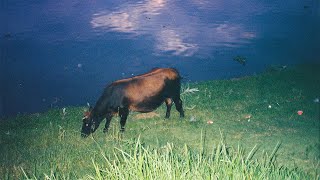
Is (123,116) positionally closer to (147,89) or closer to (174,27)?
(147,89)

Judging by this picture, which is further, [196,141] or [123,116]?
[123,116]

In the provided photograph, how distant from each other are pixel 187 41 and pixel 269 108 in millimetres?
9692

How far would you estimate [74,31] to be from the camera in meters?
17.4

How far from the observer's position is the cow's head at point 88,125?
323 inches

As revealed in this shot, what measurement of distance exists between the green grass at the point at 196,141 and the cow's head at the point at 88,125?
0.17 m

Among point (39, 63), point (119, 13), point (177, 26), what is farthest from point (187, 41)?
point (39, 63)

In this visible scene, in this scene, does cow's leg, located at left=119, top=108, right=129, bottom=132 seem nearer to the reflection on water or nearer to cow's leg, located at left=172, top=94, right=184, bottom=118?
cow's leg, located at left=172, top=94, right=184, bottom=118

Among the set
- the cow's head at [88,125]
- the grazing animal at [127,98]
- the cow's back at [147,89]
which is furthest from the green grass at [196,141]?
the cow's back at [147,89]

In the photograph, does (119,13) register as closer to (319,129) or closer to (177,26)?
(177,26)

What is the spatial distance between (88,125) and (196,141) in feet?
7.83

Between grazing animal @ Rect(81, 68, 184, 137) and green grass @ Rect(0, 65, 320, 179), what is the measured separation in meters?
0.29

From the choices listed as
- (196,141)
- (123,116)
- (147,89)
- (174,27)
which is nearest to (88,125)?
(123,116)

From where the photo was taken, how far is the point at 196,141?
737 centimetres

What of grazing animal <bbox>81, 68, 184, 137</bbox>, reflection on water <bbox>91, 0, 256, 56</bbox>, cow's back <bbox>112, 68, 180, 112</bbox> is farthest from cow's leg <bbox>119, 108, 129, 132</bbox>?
reflection on water <bbox>91, 0, 256, 56</bbox>
